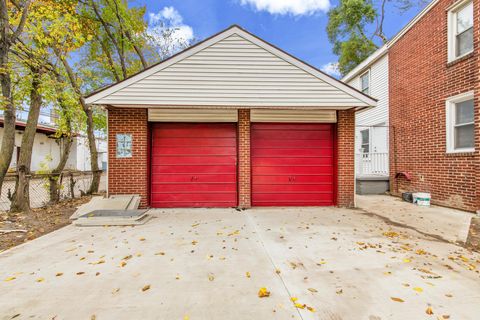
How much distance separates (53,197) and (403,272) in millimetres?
9150

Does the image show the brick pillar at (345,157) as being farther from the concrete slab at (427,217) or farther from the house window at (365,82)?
the house window at (365,82)

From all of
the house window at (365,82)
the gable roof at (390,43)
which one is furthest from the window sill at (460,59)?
the house window at (365,82)

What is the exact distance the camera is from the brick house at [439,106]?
21.6 ft

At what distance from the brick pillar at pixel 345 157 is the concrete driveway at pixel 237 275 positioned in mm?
2143

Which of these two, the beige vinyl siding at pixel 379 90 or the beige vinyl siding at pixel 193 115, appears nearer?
the beige vinyl siding at pixel 193 115

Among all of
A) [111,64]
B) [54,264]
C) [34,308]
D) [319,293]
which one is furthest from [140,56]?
[319,293]

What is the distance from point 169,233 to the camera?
4.73 metres

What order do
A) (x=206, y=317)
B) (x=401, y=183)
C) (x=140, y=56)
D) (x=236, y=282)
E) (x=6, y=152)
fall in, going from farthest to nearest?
(x=140, y=56) < (x=401, y=183) < (x=6, y=152) < (x=236, y=282) < (x=206, y=317)

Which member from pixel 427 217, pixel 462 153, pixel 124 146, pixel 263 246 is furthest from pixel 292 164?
pixel 124 146

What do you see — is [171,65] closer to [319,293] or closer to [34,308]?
[34,308]

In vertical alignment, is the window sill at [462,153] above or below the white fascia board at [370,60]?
below

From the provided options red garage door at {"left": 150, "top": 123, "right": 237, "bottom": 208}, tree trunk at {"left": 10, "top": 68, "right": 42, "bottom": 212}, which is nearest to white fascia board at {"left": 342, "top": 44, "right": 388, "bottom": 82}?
red garage door at {"left": 150, "top": 123, "right": 237, "bottom": 208}

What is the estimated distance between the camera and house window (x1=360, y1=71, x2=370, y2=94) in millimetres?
11883

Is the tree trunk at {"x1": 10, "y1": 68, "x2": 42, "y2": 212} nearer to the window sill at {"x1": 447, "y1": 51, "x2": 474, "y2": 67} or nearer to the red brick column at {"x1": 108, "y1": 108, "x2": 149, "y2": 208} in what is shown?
the red brick column at {"x1": 108, "y1": 108, "x2": 149, "y2": 208}
